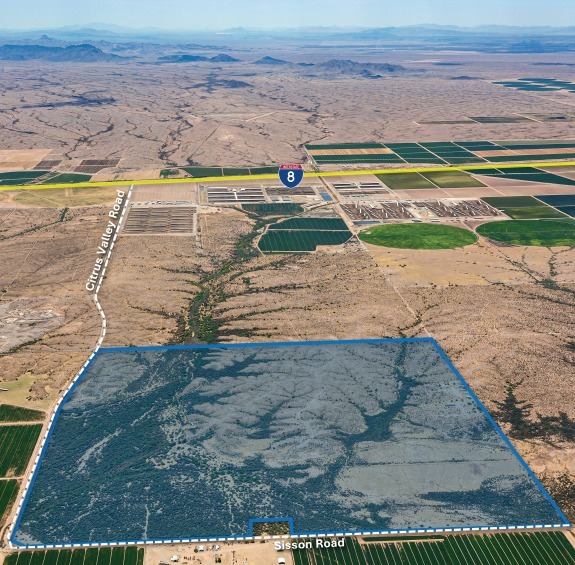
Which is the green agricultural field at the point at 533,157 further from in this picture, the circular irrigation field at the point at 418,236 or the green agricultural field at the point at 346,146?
the circular irrigation field at the point at 418,236

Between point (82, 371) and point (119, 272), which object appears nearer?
point (82, 371)

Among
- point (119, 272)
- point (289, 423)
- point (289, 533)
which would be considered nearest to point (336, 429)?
point (289, 423)

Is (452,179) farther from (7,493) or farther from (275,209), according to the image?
(7,493)

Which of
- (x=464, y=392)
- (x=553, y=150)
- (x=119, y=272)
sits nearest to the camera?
(x=464, y=392)

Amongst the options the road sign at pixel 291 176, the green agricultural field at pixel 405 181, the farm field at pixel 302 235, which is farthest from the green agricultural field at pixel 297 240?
the green agricultural field at pixel 405 181

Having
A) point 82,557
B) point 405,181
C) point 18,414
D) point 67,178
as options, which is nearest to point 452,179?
point 405,181

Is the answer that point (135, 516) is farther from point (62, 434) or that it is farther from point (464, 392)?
point (464, 392)

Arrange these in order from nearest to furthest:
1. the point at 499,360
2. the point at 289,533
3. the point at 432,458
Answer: the point at 289,533 < the point at 432,458 < the point at 499,360
